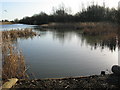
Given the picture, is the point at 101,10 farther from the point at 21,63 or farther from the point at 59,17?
the point at 21,63

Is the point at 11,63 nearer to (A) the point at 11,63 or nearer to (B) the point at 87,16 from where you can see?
(A) the point at 11,63

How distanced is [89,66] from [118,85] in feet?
5.63

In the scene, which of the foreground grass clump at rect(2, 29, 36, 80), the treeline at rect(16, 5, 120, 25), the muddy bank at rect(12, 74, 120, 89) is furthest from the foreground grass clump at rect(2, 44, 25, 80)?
the treeline at rect(16, 5, 120, 25)

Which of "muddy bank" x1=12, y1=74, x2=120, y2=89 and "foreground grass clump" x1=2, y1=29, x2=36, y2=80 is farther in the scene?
"foreground grass clump" x1=2, y1=29, x2=36, y2=80

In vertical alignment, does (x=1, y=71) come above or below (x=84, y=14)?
below

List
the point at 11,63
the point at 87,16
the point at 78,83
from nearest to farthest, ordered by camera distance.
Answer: the point at 78,83, the point at 11,63, the point at 87,16

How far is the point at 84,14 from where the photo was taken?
23.2 metres

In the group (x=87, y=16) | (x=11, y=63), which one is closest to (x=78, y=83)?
(x=11, y=63)

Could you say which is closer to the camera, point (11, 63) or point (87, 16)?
point (11, 63)

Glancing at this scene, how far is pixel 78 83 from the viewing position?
7.23ft

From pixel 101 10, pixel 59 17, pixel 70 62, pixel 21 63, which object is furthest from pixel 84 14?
pixel 21 63

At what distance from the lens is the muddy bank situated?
2136mm

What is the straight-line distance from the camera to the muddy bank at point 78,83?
84.1 inches

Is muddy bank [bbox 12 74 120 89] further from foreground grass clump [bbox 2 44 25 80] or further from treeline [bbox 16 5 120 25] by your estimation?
treeline [bbox 16 5 120 25]
